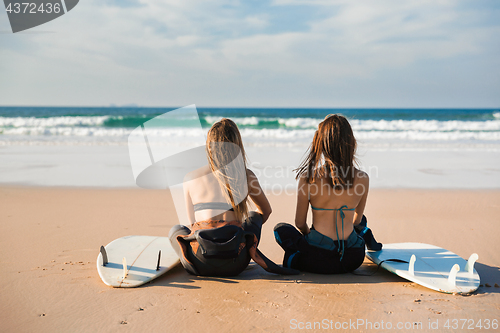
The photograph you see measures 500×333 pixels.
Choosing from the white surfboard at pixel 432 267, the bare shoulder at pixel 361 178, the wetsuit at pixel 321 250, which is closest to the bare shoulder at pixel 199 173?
the wetsuit at pixel 321 250

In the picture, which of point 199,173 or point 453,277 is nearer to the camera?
point 453,277

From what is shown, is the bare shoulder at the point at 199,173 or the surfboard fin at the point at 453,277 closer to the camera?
the surfboard fin at the point at 453,277

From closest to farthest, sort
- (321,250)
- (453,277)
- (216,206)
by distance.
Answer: (453,277) < (216,206) < (321,250)

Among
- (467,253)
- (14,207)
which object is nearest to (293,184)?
(467,253)

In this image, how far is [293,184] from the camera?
6.70 metres

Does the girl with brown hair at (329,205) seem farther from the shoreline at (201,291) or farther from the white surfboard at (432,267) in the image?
the white surfboard at (432,267)

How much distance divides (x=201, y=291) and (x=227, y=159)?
3.27ft

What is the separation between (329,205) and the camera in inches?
108

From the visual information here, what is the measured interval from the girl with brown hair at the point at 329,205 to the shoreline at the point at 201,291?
17cm

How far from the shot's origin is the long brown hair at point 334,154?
2652 millimetres

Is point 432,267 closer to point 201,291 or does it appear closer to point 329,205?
point 329,205

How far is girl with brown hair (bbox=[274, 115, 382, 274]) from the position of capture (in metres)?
2.67

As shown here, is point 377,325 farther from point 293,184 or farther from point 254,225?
point 293,184

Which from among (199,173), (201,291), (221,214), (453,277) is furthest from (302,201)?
(453,277)
